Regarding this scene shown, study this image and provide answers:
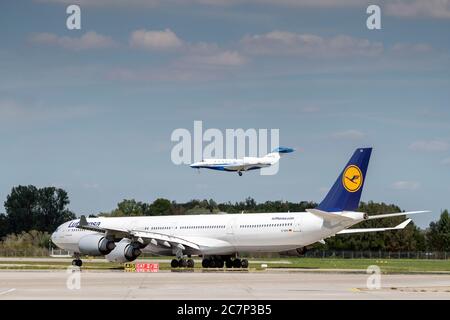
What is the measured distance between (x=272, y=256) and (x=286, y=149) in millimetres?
15309

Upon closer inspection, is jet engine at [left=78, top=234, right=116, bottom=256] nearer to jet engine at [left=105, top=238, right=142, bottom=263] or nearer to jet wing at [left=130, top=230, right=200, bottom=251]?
A: jet engine at [left=105, top=238, right=142, bottom=263]

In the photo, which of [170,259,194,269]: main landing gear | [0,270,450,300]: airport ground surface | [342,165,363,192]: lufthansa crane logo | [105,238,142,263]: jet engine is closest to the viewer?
[0,270,450,300]: airport ground surface

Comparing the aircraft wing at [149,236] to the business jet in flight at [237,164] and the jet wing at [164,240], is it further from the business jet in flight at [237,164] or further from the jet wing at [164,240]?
the business jet in flight at [237,164]

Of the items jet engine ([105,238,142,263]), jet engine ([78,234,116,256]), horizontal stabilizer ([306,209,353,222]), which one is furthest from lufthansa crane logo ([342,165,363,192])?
jet engine ([78,234,116,256])

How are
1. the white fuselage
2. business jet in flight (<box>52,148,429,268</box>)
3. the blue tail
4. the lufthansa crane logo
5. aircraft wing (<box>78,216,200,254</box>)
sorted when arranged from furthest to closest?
aircraft wing (<box>78,216,200,254</box>) < the white fuselage < business jet in flight (<box>52,148,429,268</box>) < the lufthansa crane logo < the blue tail

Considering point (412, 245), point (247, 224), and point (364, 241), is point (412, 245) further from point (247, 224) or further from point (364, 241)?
point (247, 224)

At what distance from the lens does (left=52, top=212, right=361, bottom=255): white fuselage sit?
245 ft

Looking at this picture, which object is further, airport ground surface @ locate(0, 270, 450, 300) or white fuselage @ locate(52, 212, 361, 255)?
white fuselage @ locate(52, 212, 361, 255)

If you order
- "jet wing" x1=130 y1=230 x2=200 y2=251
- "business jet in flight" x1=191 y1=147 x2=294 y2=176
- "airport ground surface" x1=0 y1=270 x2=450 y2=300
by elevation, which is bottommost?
"airport ground surface" x1=0 y1=270 x2=450 y2=300

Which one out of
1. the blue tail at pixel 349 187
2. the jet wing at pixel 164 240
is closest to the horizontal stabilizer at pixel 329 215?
the blue tail at pixel 349 187

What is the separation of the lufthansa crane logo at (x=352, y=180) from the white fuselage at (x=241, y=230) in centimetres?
255
